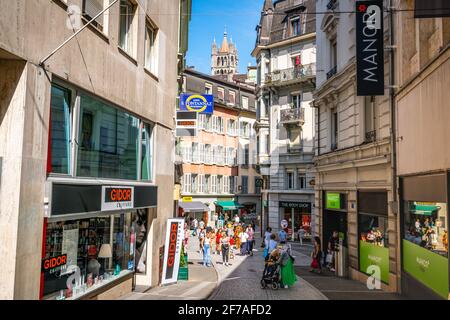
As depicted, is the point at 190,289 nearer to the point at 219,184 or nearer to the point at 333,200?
the point at 333,200

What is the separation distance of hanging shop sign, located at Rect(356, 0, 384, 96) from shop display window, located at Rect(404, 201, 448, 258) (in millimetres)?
3621

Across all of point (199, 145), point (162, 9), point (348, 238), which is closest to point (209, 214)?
point (199, 145)

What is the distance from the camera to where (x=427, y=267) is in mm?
10703

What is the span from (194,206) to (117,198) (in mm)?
34663

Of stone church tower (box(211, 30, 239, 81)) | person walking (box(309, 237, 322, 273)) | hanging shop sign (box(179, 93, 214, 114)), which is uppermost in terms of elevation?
Result: stone church tower (box(211, 30, 239, 81))

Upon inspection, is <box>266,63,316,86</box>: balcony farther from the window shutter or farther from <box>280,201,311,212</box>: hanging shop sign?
the window shutter

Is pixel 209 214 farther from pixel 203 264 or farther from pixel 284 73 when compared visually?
pixel 203 264

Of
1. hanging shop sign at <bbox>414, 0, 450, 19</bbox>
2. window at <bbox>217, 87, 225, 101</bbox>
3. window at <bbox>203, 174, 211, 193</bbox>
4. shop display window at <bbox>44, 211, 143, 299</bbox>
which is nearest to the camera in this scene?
shop display window at <bbox>44, 211, 143, 299</bbox>

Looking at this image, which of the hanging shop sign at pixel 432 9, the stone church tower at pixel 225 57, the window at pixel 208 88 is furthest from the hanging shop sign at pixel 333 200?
the stone church tower at pixel 225 57

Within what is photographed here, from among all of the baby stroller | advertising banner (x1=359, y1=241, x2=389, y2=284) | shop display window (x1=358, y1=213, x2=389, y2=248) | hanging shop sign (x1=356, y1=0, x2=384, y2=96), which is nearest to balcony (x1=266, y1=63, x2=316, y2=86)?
shop display window (x1=358, y1=213, x2=389, y2=248)

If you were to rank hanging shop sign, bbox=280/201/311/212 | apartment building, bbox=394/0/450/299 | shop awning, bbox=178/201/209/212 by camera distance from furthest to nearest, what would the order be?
shop awning, bbox=178/201/209/212
hanging shop sign, bbox=280/201/311/212
apartment building, bbox=394/0/450/299

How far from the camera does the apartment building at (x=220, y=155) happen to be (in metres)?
47.0

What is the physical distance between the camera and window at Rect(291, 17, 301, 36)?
3784cm

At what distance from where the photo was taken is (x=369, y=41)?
13.8m
